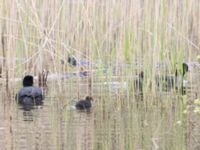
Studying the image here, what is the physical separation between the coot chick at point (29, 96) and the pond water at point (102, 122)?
98 millimetres

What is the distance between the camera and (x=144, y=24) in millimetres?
8766

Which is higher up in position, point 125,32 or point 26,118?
point 125,32

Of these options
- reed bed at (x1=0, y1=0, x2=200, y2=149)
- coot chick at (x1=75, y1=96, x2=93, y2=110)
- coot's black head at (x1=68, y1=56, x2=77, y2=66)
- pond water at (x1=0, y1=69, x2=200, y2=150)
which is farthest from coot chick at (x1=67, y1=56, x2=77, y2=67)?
coot chick at (x1=75, y1=96, x2=93, y2=110)

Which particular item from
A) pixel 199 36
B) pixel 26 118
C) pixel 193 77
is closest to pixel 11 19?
pixel 26 118

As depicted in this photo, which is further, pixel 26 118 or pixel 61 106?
pixel 61 106

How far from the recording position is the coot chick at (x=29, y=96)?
9156 mm

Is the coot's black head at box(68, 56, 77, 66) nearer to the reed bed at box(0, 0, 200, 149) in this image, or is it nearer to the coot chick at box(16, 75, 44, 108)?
the reed bed at box(0, 0, 200, 149)

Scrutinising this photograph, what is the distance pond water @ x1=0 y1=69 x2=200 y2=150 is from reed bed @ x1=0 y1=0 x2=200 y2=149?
0.07 ft

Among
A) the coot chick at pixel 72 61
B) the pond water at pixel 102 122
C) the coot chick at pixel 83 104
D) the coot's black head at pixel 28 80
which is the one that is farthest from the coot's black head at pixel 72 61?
the coot chick at pixel 83 104

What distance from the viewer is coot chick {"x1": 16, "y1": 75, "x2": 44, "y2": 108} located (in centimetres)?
916

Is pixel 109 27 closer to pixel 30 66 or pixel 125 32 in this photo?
pixel 125 32

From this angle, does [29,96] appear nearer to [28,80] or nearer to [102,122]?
[28,80]

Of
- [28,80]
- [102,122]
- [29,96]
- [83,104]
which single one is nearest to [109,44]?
[83,104]

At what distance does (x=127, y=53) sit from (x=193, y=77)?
9.88ft
